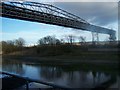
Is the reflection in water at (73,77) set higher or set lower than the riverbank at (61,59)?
lower

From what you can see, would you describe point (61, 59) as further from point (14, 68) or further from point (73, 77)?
point (73, 77)

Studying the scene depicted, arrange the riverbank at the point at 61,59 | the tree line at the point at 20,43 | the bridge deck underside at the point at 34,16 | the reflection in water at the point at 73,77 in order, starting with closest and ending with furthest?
1. the reflection in water at the point at 73,77
2. the bridge deck underside at the point at 34,16
3. the riverbank at the point at 61,59
4. the tree line at the point at 20,43

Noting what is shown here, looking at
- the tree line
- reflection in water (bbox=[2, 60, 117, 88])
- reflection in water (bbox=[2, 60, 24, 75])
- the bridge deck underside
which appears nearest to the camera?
reflection in water (bbox=[2, 60, 117, 88])

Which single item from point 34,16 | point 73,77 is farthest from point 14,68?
point 73,77

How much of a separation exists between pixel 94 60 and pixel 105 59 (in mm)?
1001

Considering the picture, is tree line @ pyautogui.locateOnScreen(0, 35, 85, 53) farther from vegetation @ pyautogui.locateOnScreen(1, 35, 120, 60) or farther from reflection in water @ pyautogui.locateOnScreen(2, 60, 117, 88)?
reflection in water @ pyautogui.locateOnScreen(2, 60, 117, 88)

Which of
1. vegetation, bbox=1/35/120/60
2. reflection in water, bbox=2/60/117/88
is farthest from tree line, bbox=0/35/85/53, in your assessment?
reflection in water, bbox=2/60/117/88

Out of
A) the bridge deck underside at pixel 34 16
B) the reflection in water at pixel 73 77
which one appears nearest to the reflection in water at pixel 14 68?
the reflection in water at pixel 73 77

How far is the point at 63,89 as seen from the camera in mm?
2865

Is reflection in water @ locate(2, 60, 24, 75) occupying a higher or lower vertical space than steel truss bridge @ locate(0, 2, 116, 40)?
lower

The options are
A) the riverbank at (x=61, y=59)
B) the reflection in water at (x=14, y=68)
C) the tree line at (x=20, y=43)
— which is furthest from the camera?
the tree line at (x=20, y=43)

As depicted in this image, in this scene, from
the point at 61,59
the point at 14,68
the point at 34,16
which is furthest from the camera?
the point at 61,59

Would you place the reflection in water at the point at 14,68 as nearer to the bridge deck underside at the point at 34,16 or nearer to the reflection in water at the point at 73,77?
the reflection in water at the point at 73,77

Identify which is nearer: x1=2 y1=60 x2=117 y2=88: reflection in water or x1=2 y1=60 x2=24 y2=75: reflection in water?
x1=2 y1=60 x2=117 y2=88: reflection in water
